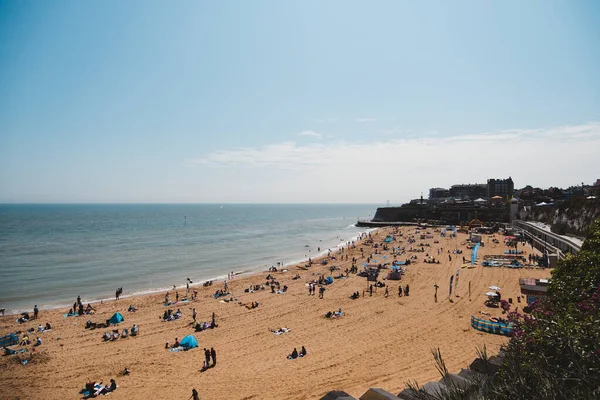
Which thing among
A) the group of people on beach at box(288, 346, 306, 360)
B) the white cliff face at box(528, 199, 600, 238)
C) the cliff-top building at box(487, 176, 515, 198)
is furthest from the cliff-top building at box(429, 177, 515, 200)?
the group of people on beach at box(288, 346, 306, 360)

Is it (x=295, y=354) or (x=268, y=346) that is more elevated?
(x=295, y=354)

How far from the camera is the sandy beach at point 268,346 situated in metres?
12.8

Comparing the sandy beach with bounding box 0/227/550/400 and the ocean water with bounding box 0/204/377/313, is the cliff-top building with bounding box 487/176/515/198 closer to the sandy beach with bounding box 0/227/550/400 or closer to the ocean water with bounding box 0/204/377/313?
the ocean water with bounding box 0/204/377/313

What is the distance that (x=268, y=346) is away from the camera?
54.5ft

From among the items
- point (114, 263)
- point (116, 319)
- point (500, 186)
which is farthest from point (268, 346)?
point (500, 186)

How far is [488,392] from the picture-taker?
4.77 meters

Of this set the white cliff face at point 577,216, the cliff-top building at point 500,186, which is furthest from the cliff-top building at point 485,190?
A: the white cliff face at point 577,216

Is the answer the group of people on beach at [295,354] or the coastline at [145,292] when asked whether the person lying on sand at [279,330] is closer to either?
the group of people on beach at [295,354]

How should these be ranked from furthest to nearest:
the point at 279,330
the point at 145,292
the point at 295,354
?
1. the point at 145,292
2. the point at 279,330
3. the point at 295,354

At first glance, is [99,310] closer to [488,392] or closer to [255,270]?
[255,270]

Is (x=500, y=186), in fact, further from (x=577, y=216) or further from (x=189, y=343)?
(x=189, y=343)

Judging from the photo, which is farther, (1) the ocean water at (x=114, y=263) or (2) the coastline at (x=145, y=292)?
(1) the ocean water at (x=114, y=263)

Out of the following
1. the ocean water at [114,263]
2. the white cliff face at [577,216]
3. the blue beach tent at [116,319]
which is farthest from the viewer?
the white cliff face at [577,216]

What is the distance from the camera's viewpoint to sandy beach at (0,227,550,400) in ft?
41.9
